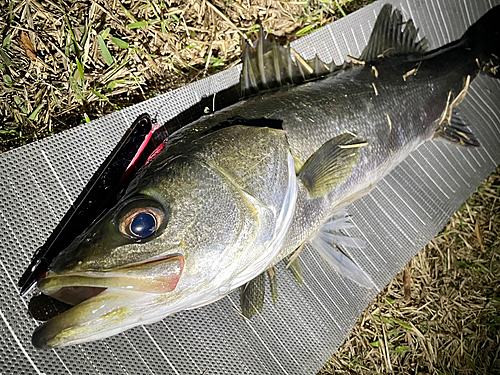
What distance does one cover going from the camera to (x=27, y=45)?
5.86ft

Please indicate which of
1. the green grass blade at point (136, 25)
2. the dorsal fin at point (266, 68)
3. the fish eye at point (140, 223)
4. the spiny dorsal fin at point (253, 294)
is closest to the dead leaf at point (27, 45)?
the green grass blade at point (136, 25)

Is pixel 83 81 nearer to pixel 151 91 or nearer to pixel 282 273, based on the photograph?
pixel 151 91

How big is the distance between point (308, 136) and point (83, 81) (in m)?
1.00

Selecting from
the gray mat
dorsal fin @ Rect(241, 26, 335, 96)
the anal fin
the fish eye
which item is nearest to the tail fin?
the gray mat

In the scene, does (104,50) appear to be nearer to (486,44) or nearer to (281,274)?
(281,274)

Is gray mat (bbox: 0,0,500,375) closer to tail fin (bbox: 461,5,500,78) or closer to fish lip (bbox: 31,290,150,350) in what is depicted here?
tail fin (bbox: 461,5,500,78)

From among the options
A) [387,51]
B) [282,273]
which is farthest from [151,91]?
[387,51]

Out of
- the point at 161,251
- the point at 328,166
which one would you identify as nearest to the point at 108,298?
the point at 161,251

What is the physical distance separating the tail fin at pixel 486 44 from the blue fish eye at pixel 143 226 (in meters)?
2.31

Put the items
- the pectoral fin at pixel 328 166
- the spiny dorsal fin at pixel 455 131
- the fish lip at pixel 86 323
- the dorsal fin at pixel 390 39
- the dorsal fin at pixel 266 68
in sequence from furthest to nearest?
1. the spiny dorsal fin at pixel 455 131
2. the dorsal fin at pixel 390 39
3. the dorsal fin at pixel 266 68
4. the pectoral fin at pixel 328 166
5. the fish lip at pixel 86 323

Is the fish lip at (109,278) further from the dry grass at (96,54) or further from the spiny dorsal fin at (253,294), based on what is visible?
the dry grass at (96,54)

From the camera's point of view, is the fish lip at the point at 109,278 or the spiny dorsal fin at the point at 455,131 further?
Answer: the spiny dorsal fin at the point at 455,131

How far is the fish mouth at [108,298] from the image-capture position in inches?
44.9

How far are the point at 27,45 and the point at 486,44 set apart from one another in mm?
2622
